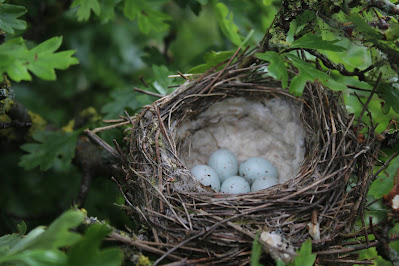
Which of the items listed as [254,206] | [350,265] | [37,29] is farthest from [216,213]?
[37,29]

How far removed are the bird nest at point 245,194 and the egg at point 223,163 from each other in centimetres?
19

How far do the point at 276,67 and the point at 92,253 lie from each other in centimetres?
119

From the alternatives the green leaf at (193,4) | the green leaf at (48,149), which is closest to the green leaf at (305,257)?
the green leaf at (48,149)

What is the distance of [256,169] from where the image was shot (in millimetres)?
2682

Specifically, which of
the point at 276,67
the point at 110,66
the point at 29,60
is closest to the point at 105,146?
the point at 29,60

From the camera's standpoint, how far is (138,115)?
2.46 m

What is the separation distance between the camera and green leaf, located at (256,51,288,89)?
1938 mm

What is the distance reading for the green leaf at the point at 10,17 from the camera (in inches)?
75.1

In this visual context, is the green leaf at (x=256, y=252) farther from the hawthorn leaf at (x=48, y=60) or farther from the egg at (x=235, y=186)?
the hawthorn leaf at (x=48, y=60)

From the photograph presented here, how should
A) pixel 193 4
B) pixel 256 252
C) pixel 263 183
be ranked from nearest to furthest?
pixel 256 252 → pixel 263 183 → pixel 193 4

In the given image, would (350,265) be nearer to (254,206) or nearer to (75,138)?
(254,206)

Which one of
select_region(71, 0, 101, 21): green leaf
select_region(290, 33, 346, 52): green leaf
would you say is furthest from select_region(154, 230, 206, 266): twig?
select_region(71, 0, 101, 21): green leaf

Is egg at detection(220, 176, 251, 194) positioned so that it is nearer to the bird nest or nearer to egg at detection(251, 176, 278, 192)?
egg at detection(251, 176, 278, 192)

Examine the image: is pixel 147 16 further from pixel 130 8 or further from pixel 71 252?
pixel 71 252
